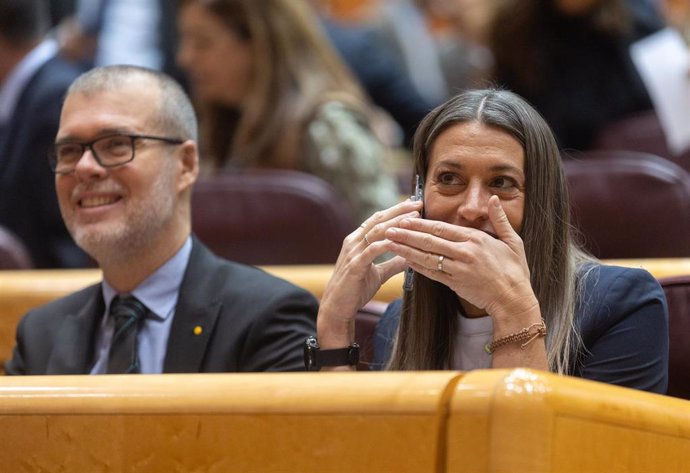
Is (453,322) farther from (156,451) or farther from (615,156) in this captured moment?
(615,156)

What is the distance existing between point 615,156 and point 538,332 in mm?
1308

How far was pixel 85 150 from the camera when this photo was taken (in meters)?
1.77

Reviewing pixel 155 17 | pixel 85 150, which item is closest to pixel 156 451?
pixel 85 150

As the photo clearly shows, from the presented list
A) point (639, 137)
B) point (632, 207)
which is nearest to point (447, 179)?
point (632, 207)

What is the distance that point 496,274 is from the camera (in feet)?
4.15

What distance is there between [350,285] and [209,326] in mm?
292

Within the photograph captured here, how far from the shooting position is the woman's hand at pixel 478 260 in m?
1.26

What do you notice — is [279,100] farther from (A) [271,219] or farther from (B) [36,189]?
(B) [36,189]

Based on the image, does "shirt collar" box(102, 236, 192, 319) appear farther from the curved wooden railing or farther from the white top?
the curved wooden railing

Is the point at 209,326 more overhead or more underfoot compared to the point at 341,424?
more overhead

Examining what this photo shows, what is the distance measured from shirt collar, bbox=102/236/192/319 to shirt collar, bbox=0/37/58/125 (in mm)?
1139

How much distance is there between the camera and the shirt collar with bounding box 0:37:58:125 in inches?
110

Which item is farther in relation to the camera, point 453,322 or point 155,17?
point 155,17

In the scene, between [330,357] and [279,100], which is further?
[279,100]
